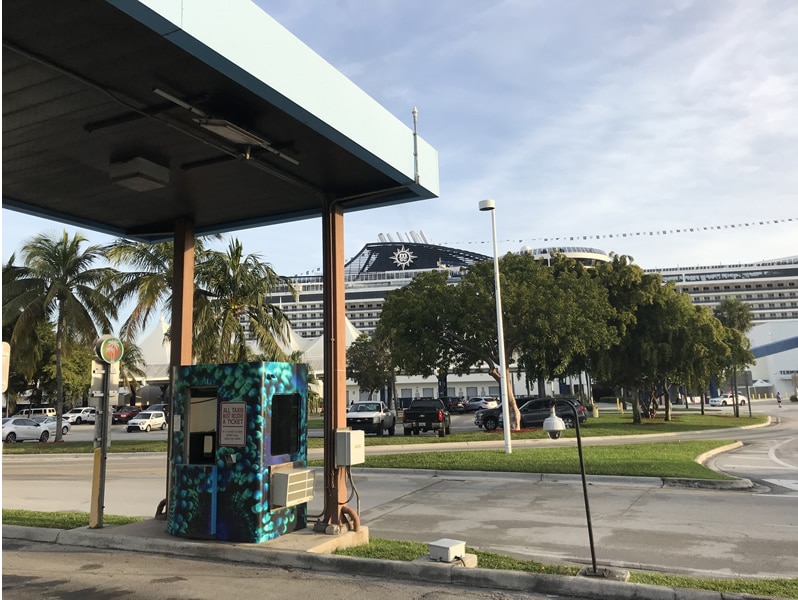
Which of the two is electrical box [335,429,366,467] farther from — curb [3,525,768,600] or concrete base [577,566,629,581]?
concrete base [577,566,629,581]

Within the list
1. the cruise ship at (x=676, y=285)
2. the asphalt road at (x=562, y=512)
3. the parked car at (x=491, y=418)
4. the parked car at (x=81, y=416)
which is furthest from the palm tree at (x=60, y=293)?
the cruise ship at (x=676, y=285)

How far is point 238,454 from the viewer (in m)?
7.95

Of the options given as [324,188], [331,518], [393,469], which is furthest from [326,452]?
[393,469]

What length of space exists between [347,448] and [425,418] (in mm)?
22495

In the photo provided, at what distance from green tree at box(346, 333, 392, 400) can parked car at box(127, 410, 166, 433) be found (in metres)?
21.2

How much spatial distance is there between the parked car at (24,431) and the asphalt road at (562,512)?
1806 cm

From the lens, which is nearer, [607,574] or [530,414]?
[607,574]

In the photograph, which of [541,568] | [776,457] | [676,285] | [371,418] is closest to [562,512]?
[541,568]

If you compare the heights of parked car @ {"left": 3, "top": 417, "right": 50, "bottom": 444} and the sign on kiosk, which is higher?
the sign on kiosk

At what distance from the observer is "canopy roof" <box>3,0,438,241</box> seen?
5.36 m

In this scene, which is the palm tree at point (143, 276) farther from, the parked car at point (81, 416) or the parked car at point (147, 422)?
the parked car at point (81, 416)

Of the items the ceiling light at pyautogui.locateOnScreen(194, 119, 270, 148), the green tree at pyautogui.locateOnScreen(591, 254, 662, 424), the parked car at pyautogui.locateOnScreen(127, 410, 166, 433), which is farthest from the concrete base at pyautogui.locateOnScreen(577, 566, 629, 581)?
the parked car at pyautogui.locateOnScreen(127, 410, 166, 433)

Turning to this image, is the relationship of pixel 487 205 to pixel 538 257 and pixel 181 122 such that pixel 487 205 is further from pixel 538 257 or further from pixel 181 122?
pixel 538 257

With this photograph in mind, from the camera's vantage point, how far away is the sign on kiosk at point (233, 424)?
7961 mm
